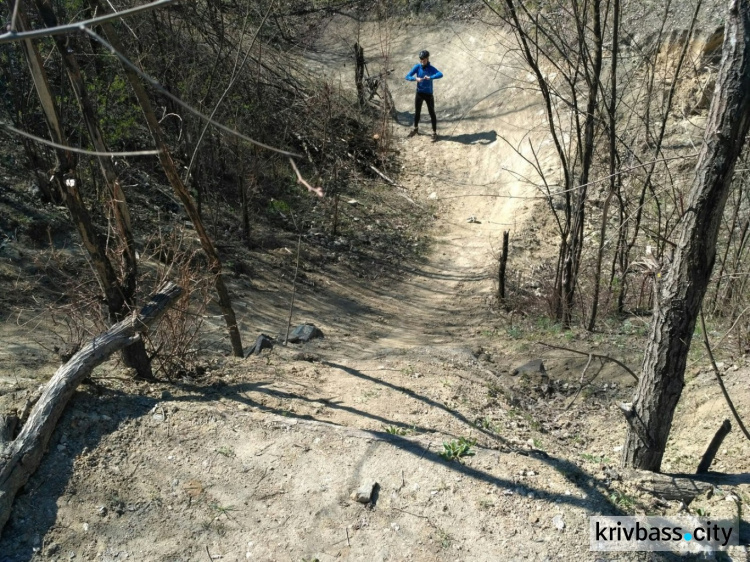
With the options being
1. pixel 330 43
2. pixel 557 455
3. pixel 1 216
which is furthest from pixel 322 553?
pixel 330 43

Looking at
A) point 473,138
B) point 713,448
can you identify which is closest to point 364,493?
point 713,448

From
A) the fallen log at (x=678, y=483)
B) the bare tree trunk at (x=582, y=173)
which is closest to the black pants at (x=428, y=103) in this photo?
the bare tree trunk at (x=582, y=173)

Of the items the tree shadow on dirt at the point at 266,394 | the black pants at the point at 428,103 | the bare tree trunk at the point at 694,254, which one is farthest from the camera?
the black pants at the point at 428,103

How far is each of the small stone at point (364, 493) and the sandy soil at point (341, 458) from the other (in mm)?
46

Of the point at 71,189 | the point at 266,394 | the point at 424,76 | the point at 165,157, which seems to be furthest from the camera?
the point at 424,76

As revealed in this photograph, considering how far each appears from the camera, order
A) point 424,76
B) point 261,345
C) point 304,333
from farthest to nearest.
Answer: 1. point 424,76
2. point 304,333
3. point 261,345

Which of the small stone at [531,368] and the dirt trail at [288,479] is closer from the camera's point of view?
the dirt trail at [288,479]

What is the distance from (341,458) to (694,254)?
2.42 m

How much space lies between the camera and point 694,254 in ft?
11.3

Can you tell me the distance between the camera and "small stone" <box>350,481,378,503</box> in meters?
3.80

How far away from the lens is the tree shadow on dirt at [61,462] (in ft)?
11.6

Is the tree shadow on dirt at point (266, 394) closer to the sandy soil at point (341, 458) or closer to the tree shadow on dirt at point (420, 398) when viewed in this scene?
the sandy soil at point (341, 458)

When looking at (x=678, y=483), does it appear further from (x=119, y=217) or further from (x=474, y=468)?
(x=119, y=217)

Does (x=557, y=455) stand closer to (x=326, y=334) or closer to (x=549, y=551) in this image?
(x=549, y=551)
